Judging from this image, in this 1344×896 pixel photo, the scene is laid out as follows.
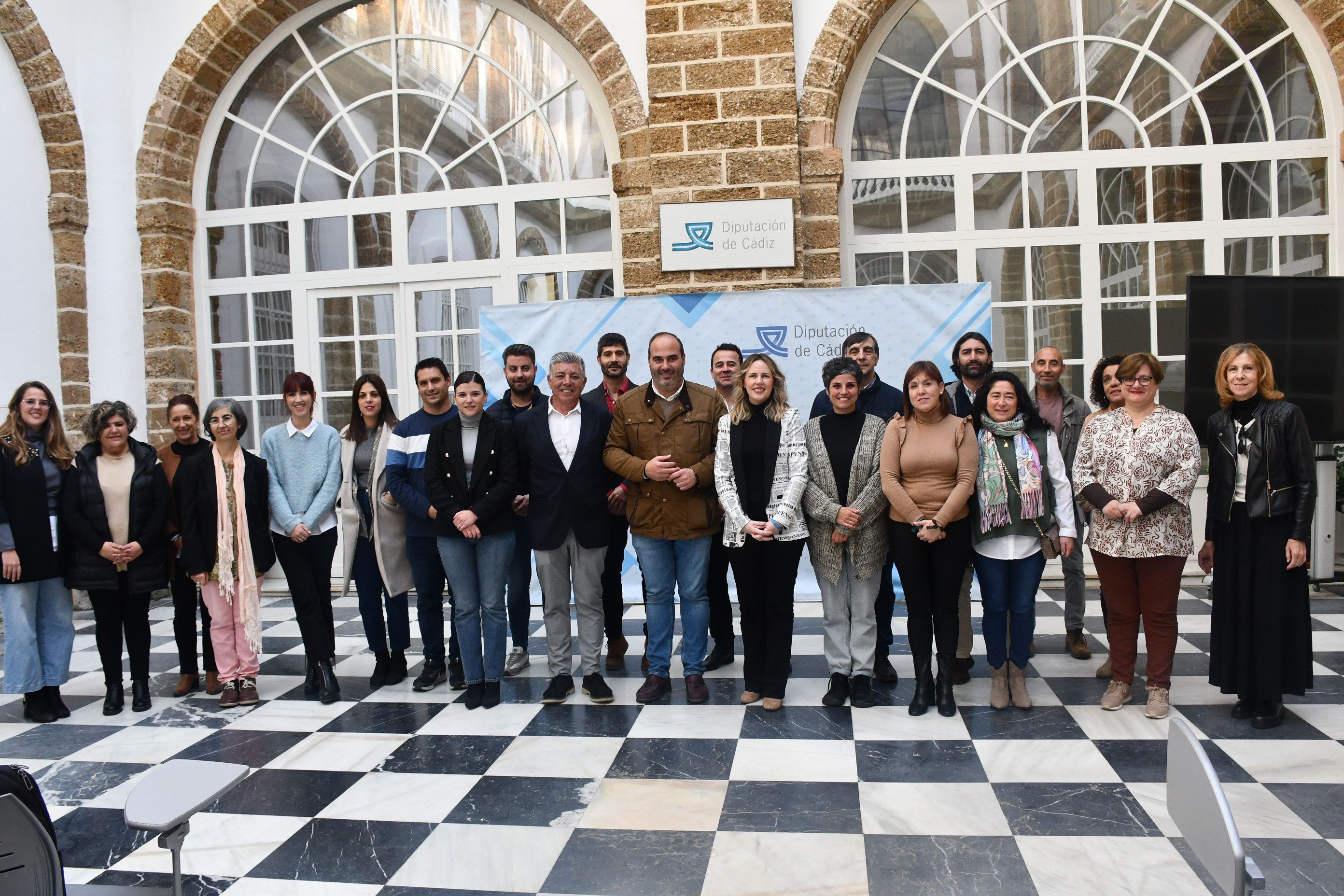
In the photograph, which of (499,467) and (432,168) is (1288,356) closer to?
Answer: (499,467)

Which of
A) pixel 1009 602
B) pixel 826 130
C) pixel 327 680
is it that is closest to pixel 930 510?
pixel 1009 602

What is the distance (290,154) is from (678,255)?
310 cm

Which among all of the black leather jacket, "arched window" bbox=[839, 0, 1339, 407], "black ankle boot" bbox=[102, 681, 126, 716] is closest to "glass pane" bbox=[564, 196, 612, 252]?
"arched window" bbox=[839, 0, 1339, 407]

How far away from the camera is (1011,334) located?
621cm

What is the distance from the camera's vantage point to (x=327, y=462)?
13.8ft

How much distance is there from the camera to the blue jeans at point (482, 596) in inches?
155

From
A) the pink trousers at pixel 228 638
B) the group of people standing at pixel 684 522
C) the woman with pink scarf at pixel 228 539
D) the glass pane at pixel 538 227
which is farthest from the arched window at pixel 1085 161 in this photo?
the pink trousers at pixel 228 638

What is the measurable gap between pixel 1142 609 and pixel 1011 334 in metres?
2.95

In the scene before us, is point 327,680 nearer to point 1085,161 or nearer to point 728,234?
point 728,234

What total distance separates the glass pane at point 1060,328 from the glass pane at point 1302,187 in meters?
1.41

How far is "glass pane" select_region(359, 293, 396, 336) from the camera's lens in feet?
22.1

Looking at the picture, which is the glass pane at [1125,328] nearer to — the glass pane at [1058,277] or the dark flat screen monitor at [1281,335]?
the glass pane at [1058,277]

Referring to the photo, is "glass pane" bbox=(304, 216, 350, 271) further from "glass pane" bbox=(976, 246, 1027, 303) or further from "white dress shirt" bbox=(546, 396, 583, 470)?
"glass pane" bbox=(976, 246, 1027, 303)

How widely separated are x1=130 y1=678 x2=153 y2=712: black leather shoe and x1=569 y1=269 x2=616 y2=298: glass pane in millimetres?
3513
